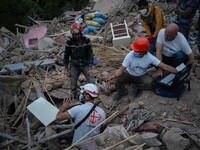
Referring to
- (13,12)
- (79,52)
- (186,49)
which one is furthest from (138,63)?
(13,12)

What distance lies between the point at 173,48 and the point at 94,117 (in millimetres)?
2632

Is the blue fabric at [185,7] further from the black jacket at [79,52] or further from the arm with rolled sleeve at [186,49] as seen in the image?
the black jacket at [79,52]

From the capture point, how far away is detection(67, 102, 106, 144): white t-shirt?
5262 mm

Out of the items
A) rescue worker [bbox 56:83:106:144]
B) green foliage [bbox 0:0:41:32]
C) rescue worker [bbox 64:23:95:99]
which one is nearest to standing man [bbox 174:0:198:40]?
rescue worker [bbox 64:23:95:99]

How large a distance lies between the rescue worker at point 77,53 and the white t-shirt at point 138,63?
1.20m

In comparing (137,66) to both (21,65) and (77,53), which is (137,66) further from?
(21,65)

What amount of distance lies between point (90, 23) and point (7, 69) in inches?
177

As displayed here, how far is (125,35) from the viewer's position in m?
10.5

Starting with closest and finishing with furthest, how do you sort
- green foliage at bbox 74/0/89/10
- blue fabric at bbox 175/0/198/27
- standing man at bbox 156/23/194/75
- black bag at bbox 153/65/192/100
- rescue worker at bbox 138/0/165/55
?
black bag at bbox 153/65/192/100 < standing man at bbox 156/23/194/75 < rescue worker at bbox 138/0/165/55 < blue fabric at bbox 175/0/198/27 < green foliage at bbox 74/0/89/10

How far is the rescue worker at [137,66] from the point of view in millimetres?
6363

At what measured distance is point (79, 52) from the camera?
7.47 metres

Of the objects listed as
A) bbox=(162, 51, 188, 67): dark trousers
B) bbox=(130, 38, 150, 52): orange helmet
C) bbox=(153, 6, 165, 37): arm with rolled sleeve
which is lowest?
bbox=(162, 51, 188, 67): dark trousers

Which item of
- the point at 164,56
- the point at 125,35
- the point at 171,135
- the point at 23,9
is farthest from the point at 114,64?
the point at 23,9

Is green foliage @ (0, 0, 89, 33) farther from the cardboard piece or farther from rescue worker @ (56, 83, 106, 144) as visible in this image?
rescue worker @ (56, 83, 106, 144)
